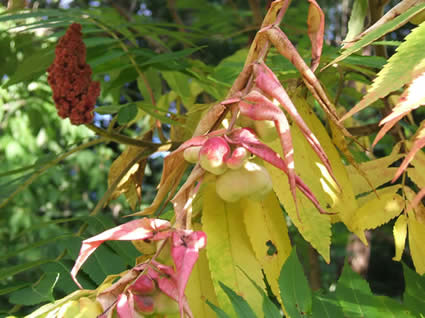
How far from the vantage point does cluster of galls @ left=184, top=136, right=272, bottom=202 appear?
282mm

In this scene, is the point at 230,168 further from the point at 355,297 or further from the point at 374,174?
the point at 374,174

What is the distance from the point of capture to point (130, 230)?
0.91 feet

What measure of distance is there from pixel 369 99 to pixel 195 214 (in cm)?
19

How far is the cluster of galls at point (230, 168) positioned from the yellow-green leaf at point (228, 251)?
6cm

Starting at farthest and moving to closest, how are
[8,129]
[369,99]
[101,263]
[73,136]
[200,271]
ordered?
[8,129], [73,136], [101,263], [200,271], [369,99]

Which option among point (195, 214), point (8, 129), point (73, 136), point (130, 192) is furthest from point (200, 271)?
point (8, 129)

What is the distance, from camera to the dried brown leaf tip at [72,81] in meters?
0.68

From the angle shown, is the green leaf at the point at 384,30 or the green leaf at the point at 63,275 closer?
the green leaf at the point at 384,30

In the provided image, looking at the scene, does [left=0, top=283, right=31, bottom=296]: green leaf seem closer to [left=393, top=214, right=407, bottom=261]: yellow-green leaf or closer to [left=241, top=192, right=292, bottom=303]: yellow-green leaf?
[left=241, top=192, right=292, bottom=303]: yellow-green leaf

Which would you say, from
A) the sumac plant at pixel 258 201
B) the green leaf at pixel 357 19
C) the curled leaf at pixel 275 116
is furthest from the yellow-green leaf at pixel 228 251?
the green leaf at pixel 357 19

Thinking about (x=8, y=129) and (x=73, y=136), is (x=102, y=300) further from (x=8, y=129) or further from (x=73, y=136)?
(x=8, y=129)

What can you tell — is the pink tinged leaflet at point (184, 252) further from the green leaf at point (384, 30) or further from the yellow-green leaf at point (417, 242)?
the yellow-green leaf at point (417, 242)

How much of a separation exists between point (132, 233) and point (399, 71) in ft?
0.55

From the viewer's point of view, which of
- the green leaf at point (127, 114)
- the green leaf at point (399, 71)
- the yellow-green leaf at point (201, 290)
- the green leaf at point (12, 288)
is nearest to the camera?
the green leaf at point (399, 71)
